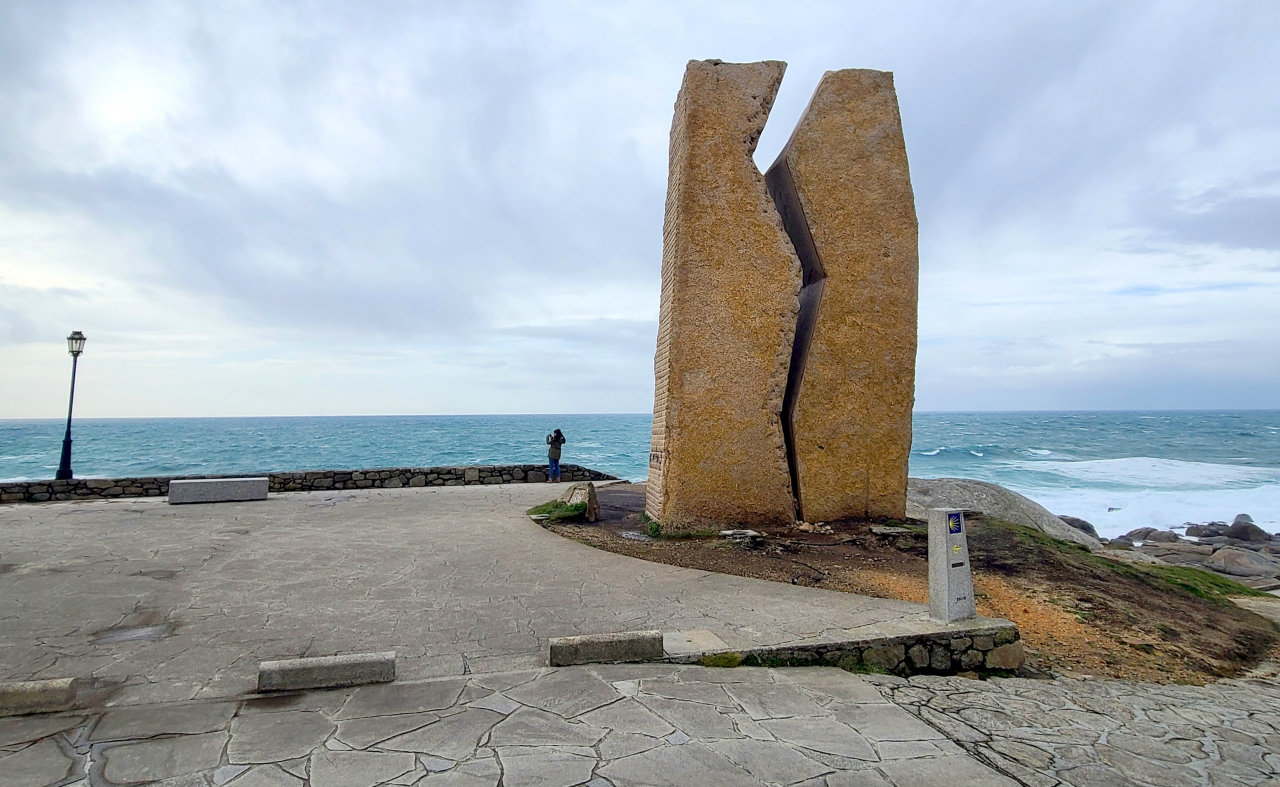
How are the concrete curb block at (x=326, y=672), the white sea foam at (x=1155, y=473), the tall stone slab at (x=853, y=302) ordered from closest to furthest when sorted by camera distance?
the concrete curb block at (x=326, y=672)
the tall stone slab at (x=853, y=302)
the white sea foam at (x=1155, y=473)

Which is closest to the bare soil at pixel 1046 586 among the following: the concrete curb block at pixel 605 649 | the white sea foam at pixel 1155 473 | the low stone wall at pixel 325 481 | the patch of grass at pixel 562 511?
the patch of grass at pixel 562 511

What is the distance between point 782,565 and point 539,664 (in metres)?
3.94

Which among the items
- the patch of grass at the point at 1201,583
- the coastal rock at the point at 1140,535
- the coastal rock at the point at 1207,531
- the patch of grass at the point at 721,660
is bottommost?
the coastal rock at the point at 1140,535

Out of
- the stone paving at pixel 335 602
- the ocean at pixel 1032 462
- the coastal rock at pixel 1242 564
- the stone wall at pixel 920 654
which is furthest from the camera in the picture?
the ocean at pixel 1032 462

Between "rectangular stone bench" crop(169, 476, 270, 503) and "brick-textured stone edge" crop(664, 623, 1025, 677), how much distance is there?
36.0ft

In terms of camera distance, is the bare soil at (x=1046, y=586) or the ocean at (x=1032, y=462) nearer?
the bare soil at (x=1046, y=586)

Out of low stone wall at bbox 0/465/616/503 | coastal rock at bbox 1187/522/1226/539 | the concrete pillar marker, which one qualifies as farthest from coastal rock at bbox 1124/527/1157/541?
the concrete pillar marker

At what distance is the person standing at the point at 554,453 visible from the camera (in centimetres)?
1661

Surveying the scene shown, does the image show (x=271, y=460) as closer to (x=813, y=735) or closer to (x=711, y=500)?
(x=711, y=500)

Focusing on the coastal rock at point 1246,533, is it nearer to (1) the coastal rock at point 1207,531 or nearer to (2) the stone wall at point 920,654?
(1) the coastal rock at point 1207,531

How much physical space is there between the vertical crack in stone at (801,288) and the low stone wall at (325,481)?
326 inches

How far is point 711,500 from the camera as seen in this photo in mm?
9266

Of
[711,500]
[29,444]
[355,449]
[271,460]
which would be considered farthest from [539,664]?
[29,444]

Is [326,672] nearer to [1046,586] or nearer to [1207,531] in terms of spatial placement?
[1046,586]
